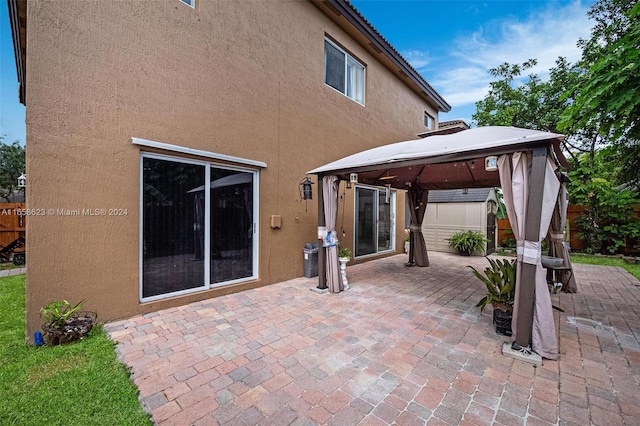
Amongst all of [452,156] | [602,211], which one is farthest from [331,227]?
[602,211]

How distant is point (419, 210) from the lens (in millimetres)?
7645

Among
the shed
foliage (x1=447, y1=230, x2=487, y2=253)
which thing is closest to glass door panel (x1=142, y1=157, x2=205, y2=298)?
foliage (x1=447, y1=230, x2=487, y2=253)

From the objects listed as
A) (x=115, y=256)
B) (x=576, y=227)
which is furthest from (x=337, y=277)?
(x=576, y=227)

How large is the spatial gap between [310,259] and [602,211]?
1018 centimetres

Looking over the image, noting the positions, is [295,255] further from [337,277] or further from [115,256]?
[115,256]

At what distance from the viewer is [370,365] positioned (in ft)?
8.71

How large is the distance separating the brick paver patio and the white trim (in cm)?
245

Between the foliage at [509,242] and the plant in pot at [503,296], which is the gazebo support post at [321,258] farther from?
the foliage at [509,242]

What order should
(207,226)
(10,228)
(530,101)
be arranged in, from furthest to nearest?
(530,101), (10,228), (207,226)

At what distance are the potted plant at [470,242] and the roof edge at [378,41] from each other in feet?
18.8

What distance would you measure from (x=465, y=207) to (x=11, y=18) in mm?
12099

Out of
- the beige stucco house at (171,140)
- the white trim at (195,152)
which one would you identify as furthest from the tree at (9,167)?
the white trim at (195,152)

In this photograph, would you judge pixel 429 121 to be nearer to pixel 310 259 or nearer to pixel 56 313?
pixel 310 259

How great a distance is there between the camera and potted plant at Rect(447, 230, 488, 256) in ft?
30.5
